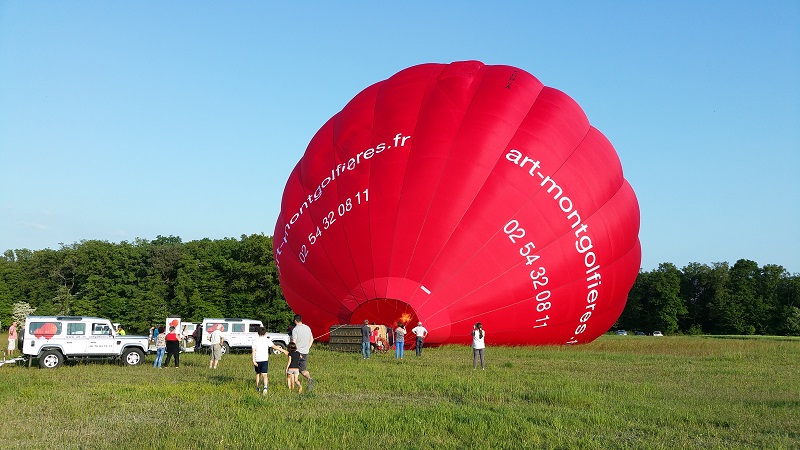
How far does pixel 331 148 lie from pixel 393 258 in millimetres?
4098

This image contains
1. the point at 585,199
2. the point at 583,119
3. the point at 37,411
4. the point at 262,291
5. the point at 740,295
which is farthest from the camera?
the point at 740,295

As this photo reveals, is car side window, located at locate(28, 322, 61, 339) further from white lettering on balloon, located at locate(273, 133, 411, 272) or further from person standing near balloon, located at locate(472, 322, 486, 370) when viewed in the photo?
person standing near balloon, located at locate(472, 322, 486, 370)

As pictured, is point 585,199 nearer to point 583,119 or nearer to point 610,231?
point 610,231

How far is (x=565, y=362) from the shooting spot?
1634cm

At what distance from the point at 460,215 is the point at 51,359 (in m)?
11.0

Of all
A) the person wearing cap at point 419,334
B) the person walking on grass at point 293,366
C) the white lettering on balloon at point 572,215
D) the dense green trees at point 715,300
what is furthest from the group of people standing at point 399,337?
the dense green trees at point 715,300

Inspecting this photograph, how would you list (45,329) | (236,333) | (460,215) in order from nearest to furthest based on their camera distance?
(460,215) → (45,329) → (236,333)

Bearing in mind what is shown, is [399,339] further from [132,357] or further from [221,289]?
[221,289]

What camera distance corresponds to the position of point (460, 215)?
17.3m

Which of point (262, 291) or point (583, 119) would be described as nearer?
point (583, 119)

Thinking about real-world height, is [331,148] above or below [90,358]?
above

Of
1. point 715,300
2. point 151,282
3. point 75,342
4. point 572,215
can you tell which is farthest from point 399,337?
point 715,300

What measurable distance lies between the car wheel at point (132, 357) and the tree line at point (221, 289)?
34707 millimetres

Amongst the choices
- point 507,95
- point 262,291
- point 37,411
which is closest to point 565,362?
point 507,95
